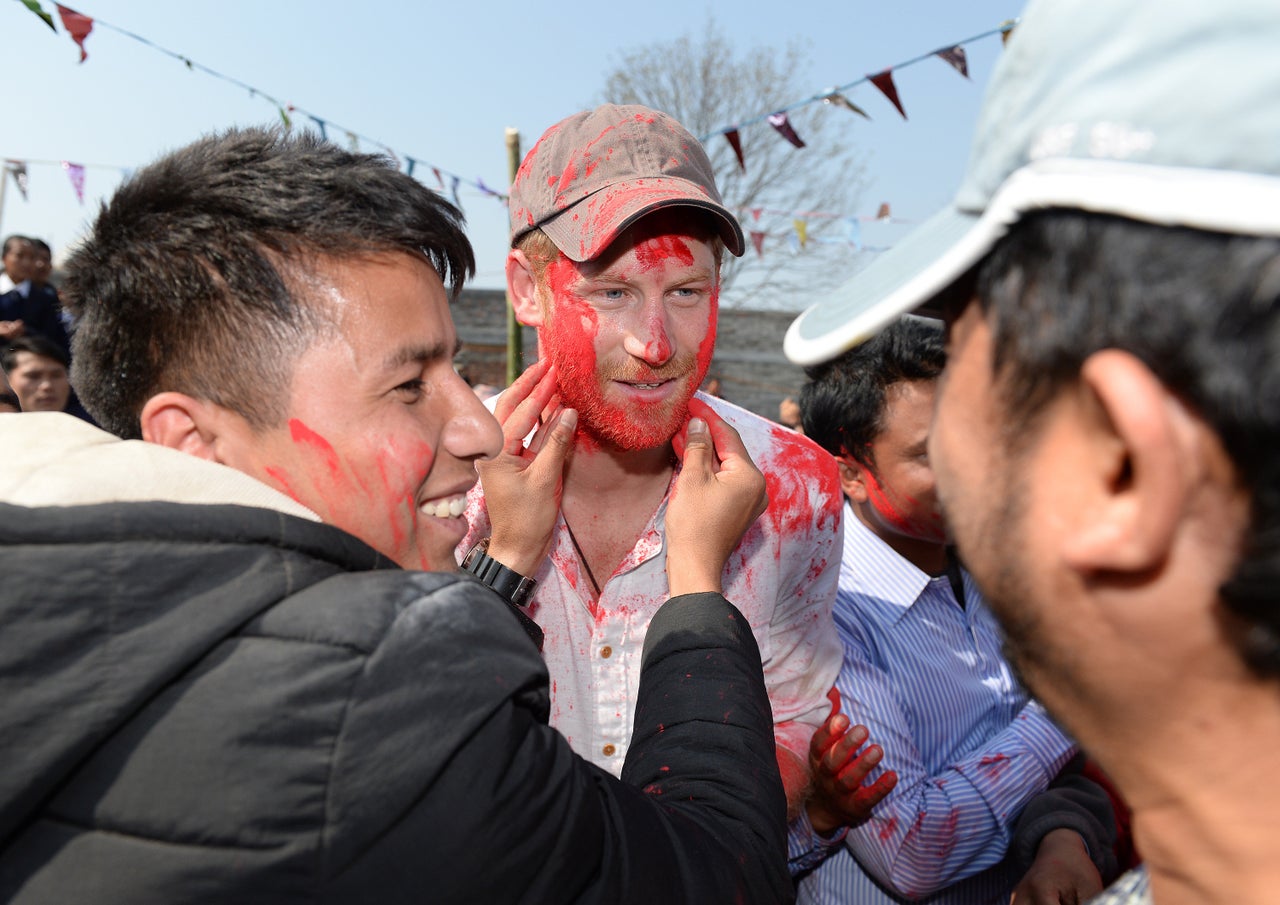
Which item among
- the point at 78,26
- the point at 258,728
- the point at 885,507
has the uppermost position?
the point at 78,26

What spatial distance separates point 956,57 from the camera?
23.4ft

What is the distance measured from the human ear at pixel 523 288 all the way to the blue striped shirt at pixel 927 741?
112cm

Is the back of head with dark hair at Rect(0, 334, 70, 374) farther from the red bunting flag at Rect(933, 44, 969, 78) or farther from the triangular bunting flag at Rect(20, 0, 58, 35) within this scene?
the red bunting flag at Rect(933, 44, 969, 78)

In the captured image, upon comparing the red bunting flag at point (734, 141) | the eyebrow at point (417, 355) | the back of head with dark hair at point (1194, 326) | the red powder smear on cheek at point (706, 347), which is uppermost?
the red bunting flag at point (734, 141)

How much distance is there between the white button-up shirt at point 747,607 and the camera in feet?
7.15

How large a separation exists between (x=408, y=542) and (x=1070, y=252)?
1.11m

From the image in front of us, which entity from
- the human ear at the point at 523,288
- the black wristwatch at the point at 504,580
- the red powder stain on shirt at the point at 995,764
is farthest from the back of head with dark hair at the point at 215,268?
the red powder stain on shirt at the point at 995,764

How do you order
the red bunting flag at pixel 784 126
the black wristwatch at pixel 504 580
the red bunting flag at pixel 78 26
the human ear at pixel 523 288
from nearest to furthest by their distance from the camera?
the black wristwatch at pixel 504 580, the human ear at pixel 523 288, the red bunting flag at pixel 78 26, the red bunting flag at pixel 784 126

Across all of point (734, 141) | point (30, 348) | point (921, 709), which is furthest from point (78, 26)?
point (921, 709)

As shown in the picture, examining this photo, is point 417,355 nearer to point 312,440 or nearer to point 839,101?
point 312,440

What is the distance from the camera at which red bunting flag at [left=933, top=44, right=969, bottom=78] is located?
709 centimetres

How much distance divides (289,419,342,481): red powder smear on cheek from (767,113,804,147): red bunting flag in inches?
302

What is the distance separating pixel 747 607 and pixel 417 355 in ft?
3.65

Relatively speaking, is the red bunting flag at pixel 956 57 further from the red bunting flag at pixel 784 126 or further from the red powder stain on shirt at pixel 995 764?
the red powder stain on shirt at pixel 995 764
